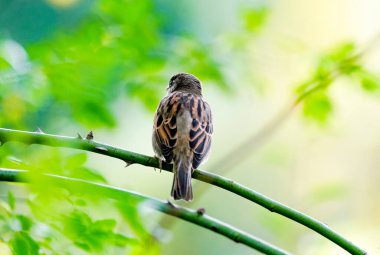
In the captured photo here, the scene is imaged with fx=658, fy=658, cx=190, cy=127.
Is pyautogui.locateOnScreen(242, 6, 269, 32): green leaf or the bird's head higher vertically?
the bird's head

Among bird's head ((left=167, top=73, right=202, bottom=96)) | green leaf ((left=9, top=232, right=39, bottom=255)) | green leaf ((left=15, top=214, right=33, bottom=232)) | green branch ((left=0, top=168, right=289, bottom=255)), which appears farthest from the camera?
bird's head ((left=167, top=73, right=202, bottom=96))

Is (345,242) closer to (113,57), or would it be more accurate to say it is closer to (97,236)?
(97,236)

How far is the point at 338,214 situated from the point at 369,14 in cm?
411

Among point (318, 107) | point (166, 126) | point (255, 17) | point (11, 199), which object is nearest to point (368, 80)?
point (318, 107)

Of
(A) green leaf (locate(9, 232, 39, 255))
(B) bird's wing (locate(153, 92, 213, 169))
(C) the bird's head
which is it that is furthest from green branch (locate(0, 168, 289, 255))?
(C) the bird's head

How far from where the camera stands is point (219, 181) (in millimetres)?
2324

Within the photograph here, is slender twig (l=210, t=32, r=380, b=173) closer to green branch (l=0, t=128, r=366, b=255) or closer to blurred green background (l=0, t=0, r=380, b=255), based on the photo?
blurred green background (l=0, t=0, r=380, b=255)

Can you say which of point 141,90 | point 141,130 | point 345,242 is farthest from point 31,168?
point 141,130

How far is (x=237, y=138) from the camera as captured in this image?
37.6 feet

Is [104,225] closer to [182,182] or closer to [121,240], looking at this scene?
[121,240]

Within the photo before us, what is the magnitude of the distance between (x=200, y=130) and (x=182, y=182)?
2.79ft

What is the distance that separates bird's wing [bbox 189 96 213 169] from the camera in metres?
4.07

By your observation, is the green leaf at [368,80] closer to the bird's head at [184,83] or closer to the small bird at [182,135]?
the small bird at [182,135]

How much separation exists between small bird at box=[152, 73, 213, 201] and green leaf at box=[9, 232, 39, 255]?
1.53 m
